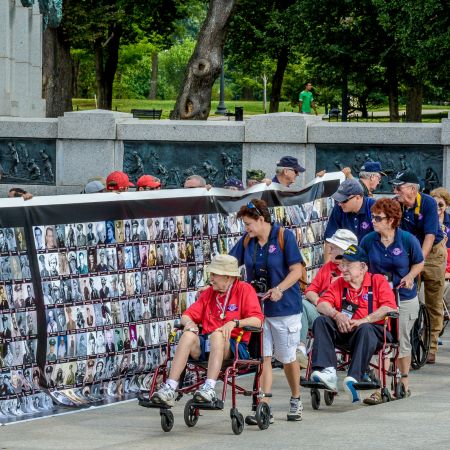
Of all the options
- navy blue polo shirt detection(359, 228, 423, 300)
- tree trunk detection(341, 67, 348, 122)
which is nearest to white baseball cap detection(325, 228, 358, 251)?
navy blue polo shirt detection(359, 228, 423, 300)

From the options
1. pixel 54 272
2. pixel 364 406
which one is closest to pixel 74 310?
pixel 54 272

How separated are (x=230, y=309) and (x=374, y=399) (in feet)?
5.37

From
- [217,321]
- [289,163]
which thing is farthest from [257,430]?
[289,163]

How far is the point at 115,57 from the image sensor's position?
204 ft

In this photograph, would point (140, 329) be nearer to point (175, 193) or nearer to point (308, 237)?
point (175, 193)

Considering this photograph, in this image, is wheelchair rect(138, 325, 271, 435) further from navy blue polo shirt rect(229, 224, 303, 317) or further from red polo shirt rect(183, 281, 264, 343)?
navy blue polo shirt rect(229, 224, 303, 317)

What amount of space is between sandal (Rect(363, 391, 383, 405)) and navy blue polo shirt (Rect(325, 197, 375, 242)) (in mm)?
1909

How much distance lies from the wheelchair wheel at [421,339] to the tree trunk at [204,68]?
17796mm

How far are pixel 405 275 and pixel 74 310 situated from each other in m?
2.84

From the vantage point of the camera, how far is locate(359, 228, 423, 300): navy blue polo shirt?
452 inches

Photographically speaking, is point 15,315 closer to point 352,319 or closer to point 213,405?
point 213,405

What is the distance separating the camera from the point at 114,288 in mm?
11359

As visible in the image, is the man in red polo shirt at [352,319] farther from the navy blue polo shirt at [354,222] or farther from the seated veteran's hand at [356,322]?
the navy blue polo shirt at [354,222]

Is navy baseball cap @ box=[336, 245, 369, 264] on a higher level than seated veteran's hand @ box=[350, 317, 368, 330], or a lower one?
higher
